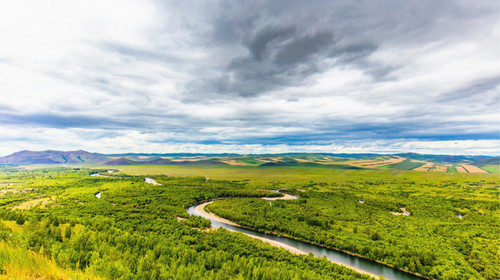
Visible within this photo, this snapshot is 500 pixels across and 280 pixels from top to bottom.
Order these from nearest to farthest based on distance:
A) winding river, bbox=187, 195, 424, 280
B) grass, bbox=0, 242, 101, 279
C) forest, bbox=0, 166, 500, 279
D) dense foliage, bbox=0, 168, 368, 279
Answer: grass, bbox=0, 242, 101, 279
dense foliage, bbox=0, 168, 368, 279
forest, bbox=0, 166, 500, 279
winding river, bbox=187, 195, 424, 280

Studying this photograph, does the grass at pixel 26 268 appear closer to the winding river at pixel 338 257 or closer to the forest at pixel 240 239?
the forest at pixel 240 239

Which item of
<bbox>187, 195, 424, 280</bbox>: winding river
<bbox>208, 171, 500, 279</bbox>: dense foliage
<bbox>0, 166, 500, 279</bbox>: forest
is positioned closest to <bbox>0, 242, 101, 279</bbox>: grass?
<bbox>0, 166, 500, 279</bbox>: forest

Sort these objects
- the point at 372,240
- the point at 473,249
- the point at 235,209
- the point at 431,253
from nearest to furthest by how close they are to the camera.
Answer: the point at 431,253 → the point at 473,249 → the point at 372,240 → the point at 235,209

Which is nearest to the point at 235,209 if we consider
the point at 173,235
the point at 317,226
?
the point at 317,226

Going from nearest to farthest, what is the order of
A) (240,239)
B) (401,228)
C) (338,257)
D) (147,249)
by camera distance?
(147,249)
(338,257)
(240,239)
(401,228)

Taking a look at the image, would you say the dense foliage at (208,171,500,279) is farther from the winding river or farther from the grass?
the grass

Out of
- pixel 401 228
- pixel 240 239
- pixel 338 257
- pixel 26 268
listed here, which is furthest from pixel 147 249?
pixel 401 228

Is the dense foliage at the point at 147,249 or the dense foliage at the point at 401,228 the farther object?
the dense foliage at the point at 401,228

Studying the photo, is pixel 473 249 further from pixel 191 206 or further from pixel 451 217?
pixel 191 206

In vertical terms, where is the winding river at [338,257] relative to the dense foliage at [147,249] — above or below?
below

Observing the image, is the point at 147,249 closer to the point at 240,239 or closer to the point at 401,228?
the point at 240,239

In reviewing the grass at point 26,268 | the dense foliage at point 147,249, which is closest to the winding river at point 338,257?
the dense foliage at point 147,249
